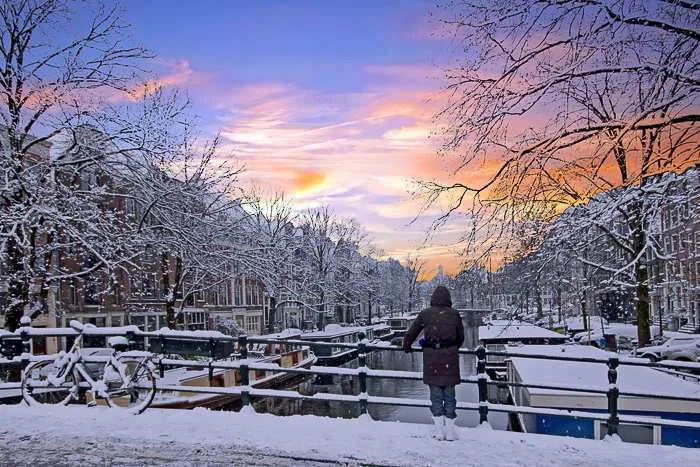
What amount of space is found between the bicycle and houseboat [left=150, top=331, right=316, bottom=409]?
1009 millimetres

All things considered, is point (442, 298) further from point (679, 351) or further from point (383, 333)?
point (383, 333)

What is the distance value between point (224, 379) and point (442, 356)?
62.5ft

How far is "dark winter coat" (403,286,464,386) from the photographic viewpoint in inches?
290

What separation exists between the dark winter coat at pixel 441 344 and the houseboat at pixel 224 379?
298 centimetres

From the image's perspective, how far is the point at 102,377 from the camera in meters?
9.13

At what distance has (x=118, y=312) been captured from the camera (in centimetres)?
4275

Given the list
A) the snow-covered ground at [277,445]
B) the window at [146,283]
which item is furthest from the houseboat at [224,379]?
the window at [146,283]

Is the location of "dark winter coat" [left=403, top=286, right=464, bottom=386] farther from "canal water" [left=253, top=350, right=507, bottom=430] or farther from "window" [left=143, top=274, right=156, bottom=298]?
"canal water" [left=253, top=350, right=507, bottom=430]

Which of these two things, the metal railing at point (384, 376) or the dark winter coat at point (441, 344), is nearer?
the dark winter coat at point (441, 344)

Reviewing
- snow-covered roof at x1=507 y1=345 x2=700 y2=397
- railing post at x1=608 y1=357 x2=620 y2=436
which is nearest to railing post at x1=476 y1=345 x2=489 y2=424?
railing post at x1=608 y1=357 x2=620 y2=436

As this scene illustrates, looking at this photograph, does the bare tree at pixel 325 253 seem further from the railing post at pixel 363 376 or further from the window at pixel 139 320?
the railing post at pixel 363 376

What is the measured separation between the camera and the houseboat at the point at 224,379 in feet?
49.5

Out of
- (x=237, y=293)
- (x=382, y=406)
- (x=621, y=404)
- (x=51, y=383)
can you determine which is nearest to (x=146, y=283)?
(x=382, y=406)

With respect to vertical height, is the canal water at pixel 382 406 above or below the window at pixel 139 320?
below
